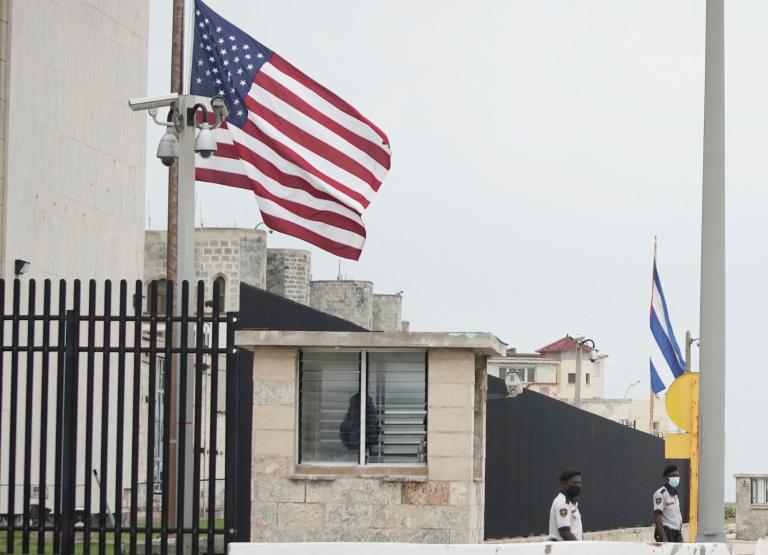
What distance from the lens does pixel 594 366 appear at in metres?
114

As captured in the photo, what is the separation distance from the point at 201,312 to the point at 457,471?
3670mm

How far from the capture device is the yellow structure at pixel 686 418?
12.5 m

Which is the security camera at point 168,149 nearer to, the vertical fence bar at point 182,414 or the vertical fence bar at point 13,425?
the vertical fence bar at point 182,414

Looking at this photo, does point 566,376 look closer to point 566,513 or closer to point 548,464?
point 548,464

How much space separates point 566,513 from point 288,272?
154ft

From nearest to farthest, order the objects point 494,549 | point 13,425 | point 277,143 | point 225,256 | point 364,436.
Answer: point 494,549 → point 13,425 → point 277,143 → point 364,436 → point 225,256

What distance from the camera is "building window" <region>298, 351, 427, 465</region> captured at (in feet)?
50.3

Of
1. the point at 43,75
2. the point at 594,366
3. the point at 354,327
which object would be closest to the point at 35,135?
the point at 43,75

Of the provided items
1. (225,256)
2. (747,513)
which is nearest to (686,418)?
(225,256)

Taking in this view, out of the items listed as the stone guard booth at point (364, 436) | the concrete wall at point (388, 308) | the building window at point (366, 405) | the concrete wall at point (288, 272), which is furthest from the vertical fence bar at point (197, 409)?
the concrete wall at point (388, 308)

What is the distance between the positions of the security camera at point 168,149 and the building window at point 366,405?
250 centimetres

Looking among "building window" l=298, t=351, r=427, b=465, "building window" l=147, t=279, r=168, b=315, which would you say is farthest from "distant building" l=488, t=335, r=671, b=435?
"building window" l=298, t=351, r=427, b=465

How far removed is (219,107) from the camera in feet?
44.4

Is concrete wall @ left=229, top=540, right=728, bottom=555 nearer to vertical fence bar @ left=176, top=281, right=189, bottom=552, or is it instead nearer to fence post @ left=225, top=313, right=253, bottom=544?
fence post @ left=225, top=313, right=253, bottom=544
